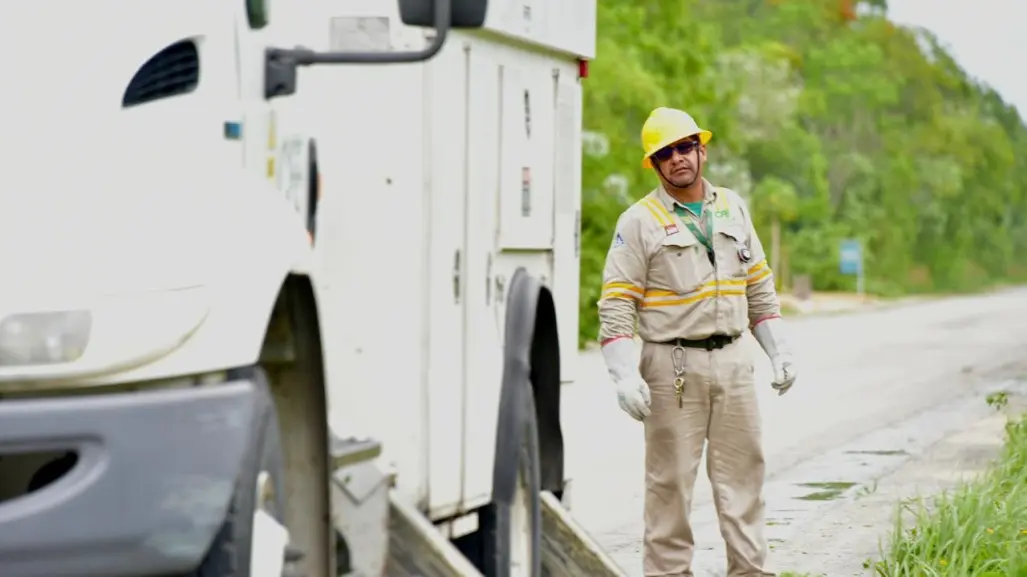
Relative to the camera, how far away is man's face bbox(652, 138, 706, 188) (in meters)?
8.38

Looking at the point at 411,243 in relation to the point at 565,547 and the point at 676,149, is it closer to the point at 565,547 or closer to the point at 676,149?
the point at 565,547

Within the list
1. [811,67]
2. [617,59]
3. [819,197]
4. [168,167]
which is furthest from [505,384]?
[811,67]

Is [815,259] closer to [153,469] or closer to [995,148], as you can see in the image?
[995,148]

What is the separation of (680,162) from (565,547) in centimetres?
144

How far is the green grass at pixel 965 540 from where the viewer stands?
8438mm

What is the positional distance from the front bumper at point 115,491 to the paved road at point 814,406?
4880 millimetres

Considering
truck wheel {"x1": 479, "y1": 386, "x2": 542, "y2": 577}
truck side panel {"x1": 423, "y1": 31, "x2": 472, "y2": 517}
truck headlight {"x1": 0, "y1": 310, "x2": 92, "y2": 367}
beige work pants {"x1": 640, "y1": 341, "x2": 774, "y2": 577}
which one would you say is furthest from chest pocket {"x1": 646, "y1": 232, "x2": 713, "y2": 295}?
truck headlight {"x1": 0, "y1": 310, "x2": 92, "y2": 367}

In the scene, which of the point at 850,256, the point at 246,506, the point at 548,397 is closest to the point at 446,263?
the point at 548,397

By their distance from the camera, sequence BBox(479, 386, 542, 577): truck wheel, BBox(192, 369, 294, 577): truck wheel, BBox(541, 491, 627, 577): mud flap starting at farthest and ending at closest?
BBox(541, 491, 627, 577): mud flap → BBox(479, 386, 542, 577): truck wheel → BBox(192, 369, 294, 577): truck wheel

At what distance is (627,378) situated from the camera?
8281 mm

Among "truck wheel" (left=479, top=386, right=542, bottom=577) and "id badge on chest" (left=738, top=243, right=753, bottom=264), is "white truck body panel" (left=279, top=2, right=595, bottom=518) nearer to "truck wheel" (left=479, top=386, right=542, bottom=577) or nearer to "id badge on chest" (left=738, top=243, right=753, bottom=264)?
"truck wheel" (left=479, top=386, right=542, bottom=577)

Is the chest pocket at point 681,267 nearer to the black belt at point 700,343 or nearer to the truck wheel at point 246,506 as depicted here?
the black belt at point 700,343

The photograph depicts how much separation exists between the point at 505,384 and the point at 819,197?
192 ft

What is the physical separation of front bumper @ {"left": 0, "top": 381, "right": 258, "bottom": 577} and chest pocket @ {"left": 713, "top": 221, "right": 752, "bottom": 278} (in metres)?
4.45
